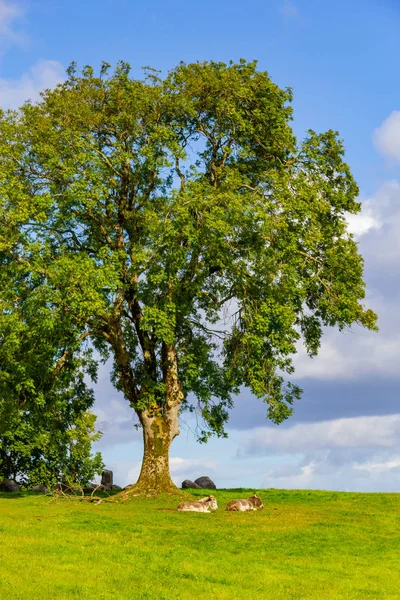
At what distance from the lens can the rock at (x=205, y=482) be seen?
2266 inches

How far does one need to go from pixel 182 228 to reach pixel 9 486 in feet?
91.2

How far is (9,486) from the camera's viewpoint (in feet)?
180

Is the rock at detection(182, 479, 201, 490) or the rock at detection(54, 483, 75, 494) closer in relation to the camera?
the rock at detection(54, 483, 75, 494)

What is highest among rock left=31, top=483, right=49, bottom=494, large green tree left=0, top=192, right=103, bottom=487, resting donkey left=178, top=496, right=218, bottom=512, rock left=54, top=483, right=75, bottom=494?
large green tree left=0, top=192, right=103, bottom=487

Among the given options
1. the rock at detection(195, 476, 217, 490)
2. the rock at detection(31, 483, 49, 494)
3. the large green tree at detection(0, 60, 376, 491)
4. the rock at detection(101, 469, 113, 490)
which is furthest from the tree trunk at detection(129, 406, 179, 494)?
the rock at detection(101, 469, 113, 490)

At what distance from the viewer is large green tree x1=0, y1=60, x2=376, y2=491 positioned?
1499 inches

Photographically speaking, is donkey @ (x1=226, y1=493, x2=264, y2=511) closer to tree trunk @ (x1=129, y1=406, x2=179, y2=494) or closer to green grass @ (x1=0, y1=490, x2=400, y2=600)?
green grass @ (x1=0, y1=490, x2=400, y2=600)

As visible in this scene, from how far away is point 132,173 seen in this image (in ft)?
139

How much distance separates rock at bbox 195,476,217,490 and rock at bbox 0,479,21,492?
44.7ft

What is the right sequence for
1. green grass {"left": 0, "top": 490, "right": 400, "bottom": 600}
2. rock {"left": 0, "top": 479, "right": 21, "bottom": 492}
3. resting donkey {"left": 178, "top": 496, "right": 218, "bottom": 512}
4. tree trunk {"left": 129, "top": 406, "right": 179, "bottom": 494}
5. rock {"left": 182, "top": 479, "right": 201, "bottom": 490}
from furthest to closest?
rock {"left": 182, "top": 479, "right": 201, "bottom": 490}
rock {"left": 0, "top": 479, "right": 21, "bottom": 492}
tree trunk {"left": 129, "top": 406, "right": 179, "bottom": 494}
resting donkey {"left": 178, "top": 496, "right": 218, "bottom": 512}
green grass {"left": 0, "top": 490, "right": 400, "bottom": 600}

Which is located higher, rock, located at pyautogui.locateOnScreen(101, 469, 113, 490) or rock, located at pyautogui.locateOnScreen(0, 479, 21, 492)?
rock, located at pyautogui.locateOnScreen(101, 469, 113, 490)

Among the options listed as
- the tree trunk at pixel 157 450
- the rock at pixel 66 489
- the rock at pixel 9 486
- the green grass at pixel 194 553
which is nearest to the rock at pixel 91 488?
the rock at pixel 66 489

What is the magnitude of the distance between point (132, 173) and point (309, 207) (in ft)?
33.5

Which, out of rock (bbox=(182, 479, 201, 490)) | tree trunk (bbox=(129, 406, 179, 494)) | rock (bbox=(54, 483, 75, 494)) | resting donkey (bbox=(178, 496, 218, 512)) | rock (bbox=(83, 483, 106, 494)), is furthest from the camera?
rock (bbox=(182, 479, 201, 490))
